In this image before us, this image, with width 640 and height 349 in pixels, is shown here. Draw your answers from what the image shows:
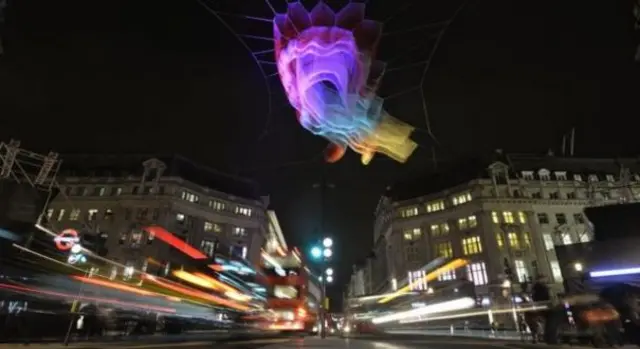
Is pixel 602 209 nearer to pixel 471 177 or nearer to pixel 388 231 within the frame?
pixel 471 177

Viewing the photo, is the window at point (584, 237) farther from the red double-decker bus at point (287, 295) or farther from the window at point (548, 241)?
the red double-decker bus at point (287, 295)

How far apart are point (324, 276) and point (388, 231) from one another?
5725cm

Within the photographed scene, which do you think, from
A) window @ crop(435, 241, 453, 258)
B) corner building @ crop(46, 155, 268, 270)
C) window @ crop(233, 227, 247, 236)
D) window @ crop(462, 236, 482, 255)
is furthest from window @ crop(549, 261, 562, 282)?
window @ crop(233, 227, 247, 236)

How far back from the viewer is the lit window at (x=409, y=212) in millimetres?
70062

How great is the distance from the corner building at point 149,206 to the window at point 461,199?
36.7m

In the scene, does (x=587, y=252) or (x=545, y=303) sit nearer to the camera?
(x=545, y=303)

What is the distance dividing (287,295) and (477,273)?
138ft

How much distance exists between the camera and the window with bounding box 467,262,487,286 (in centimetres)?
5600

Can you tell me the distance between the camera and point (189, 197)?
62656mm

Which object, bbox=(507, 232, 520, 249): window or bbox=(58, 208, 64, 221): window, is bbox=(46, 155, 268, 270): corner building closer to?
bbox=(58, 208, 64, 221): window

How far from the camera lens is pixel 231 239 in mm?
65000

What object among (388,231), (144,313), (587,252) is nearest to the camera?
(144,313)

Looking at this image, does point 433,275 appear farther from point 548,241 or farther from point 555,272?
point 548,241

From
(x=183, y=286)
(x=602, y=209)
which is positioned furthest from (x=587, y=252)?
(x=183, y=286)
